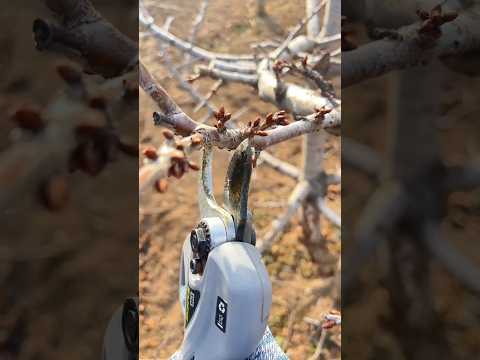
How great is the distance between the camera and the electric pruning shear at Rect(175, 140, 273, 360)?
22.7 inches

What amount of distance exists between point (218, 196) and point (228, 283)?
3.56 feet

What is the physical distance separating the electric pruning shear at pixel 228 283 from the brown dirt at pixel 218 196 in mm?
958

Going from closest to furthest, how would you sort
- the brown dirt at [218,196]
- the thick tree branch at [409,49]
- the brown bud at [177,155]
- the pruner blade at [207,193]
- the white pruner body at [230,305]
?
the thick tree branch at [409,49] → the white pruner body at [230,305] → the pruner blade at [207,193] → the brown bud at [177,155] → the brown dirt at [218,196]

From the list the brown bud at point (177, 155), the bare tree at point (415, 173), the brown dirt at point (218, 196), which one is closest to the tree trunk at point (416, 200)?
the bare tree at point (415, 173)

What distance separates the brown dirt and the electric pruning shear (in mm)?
958

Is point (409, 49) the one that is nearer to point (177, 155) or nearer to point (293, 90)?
point (177, 155)

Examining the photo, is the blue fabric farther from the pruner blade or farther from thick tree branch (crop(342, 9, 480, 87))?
thick tree branch (crop(342, 9, 480, 87))

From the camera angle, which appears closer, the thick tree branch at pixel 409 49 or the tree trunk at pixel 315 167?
the thick tree branch at pixel 409 49

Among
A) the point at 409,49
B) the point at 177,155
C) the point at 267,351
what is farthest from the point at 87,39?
the point at 177,155

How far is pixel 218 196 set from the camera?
5.44 ft

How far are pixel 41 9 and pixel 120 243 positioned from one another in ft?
0.63

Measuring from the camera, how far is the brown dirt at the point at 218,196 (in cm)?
161

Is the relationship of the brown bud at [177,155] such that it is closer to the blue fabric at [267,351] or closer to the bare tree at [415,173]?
the blue fabric at [267,351]

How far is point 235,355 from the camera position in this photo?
60 centimetres
